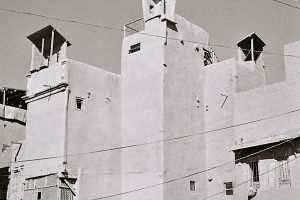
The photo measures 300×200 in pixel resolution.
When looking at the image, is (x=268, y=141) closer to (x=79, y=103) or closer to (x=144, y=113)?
(x=144, y=113)

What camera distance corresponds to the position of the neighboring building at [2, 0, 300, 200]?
25.7 metres

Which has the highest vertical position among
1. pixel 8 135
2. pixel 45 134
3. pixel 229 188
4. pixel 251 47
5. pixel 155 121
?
pixel 251 47

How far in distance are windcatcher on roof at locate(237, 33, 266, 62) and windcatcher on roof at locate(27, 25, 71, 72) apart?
11.9 metres

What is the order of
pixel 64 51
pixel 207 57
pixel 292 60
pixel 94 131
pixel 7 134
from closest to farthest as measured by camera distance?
pixel 292 60 < pixel 94 131 < pixel 64 51 < pixel 207 57 < pixel 7 134

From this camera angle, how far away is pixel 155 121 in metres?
27.3

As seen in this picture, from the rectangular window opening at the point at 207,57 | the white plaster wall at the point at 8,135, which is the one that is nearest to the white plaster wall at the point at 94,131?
the rectangular window opening at the point at 207,57

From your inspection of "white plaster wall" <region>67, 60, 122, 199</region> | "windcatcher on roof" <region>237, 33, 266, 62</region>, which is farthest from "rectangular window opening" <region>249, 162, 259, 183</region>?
"windcatcher on roof" <region>237, 33, 266, 62</region>

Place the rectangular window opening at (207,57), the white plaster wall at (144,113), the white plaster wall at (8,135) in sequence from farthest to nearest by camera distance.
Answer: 1. the white plaster wall at (8,135)
2. the rectangular window opening at (207,57)
3. the white plaster wall at (144,113)

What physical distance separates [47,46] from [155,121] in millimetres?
9657

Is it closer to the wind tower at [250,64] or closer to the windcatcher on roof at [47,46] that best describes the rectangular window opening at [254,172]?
the wind tower at [250,64]

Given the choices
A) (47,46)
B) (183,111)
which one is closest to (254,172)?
(183,111)

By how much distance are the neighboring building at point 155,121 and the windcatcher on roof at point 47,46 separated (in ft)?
0.25

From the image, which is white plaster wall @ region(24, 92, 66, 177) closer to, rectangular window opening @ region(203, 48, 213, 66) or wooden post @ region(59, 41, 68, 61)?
wooden post @ region(59, 41, 68, 61)

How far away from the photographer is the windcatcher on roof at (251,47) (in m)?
31.0
